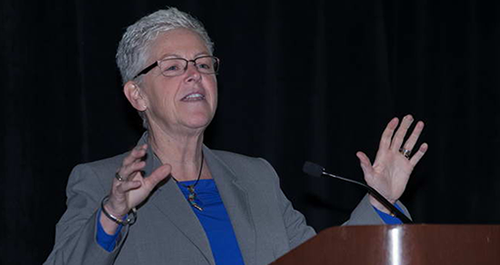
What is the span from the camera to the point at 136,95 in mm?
2371

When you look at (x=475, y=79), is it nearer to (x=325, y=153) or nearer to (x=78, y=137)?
(x=325, y=153)

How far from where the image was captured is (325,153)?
11.9ft

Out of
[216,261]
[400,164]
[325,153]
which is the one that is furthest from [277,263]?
[325,153]

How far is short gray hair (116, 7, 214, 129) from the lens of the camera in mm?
2311

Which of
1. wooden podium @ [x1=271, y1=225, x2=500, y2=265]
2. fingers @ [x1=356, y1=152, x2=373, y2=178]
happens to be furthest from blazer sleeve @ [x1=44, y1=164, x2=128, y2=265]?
fingers @ [x1=356, y1=152, x2=373, y2=178]

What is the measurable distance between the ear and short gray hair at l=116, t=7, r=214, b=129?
0.08 ft

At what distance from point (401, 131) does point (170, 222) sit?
0.79 metres

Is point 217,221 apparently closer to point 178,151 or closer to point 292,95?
point 178,151

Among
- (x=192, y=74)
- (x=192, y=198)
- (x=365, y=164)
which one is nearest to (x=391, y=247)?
(x=365, y=164)

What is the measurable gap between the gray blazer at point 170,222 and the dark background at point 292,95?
0.59 metres

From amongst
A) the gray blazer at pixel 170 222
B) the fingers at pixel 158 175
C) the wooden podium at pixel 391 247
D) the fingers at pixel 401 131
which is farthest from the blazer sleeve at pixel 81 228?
the fingers at pixel 401 131

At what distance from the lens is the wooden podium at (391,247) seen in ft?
4.25

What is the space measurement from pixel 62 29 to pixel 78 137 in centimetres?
46

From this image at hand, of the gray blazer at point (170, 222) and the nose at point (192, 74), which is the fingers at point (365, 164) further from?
the nose at point (192, 74)
